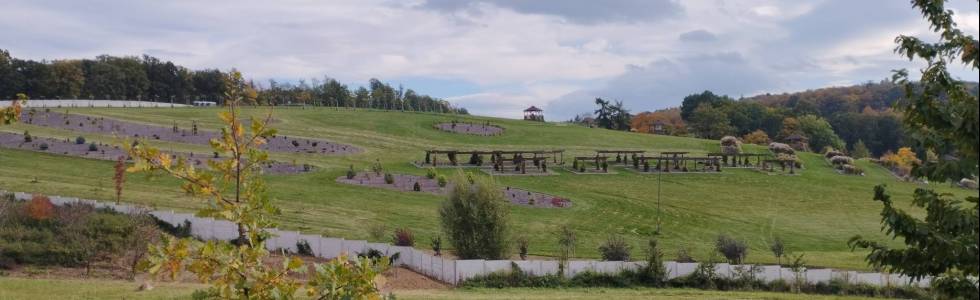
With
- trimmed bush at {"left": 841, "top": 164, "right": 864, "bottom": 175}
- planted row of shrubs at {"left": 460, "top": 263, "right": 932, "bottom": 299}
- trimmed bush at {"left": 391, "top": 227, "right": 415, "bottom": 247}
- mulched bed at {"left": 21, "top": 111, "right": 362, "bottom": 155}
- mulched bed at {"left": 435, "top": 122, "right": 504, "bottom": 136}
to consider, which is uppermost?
mulched bed at {"left": 435, "top": 122, "right": 504, "bottom": 136}

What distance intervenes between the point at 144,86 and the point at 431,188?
261 ft

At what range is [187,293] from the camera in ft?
61.5

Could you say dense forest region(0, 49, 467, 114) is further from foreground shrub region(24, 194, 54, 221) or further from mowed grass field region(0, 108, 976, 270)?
foreground shrub region(24, 194, 54, 221)

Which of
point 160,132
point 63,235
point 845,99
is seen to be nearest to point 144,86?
point 160,132

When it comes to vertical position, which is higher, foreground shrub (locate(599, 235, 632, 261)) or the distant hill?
the distant hill

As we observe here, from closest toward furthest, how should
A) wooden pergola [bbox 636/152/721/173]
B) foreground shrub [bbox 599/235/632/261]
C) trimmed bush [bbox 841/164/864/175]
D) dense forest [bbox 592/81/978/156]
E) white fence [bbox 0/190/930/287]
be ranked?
1. white fence [bbox 0/190/930/287]
2. foreground shrub [bbox 599/235/632/261]
3. wooden pergola [bbox 636/152/721/173]
4. trimmed bush [bbox 841/164/864/175]
5. dense forest [bbox 592/81/978/156]

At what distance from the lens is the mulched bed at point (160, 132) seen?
199 feet

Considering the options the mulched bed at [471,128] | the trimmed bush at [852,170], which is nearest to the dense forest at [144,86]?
the mulched bed at [471,128]

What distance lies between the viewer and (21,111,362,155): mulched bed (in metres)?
60.7

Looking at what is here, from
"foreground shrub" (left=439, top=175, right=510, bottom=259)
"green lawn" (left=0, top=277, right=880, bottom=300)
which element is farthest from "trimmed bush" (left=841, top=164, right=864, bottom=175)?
"foreground shrub" (left=439, top=175, right=510, bottom=259)

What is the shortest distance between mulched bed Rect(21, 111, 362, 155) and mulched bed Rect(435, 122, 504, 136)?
19.9 meters

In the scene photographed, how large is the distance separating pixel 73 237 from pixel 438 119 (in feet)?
219

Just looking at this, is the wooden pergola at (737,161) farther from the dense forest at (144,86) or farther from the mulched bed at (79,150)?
the dense forest at (144,86)

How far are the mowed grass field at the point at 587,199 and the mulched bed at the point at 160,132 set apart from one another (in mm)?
2430
